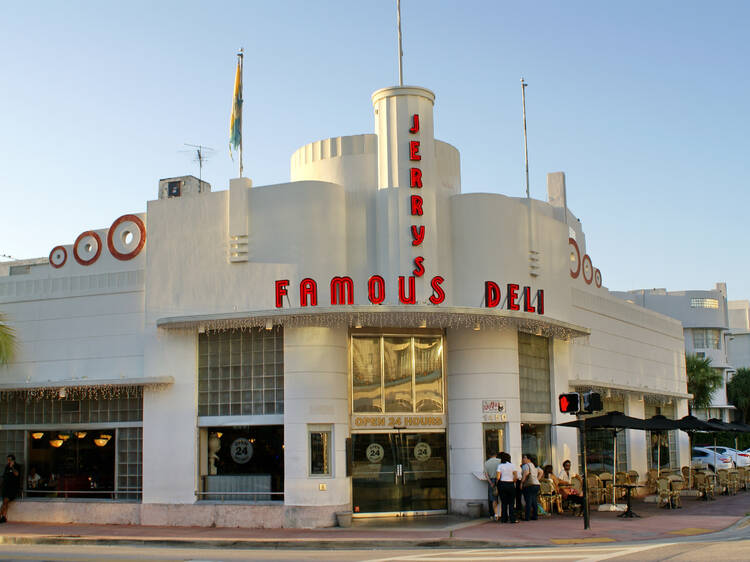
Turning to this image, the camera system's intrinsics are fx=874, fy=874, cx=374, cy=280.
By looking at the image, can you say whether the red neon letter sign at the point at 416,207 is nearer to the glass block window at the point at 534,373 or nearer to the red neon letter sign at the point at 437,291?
the red neon letter sign at the point at 437,291

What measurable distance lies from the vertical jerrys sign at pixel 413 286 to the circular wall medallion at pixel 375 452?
3792mm

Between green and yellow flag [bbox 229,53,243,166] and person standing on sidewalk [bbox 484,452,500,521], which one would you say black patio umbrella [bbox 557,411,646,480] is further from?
green and yellow flag [bbox 229,53,243,166]

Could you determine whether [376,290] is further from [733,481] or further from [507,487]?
[733,481]

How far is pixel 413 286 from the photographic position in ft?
69.5

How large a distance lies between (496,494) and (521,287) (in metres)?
5.56

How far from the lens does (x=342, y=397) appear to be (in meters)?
21.5

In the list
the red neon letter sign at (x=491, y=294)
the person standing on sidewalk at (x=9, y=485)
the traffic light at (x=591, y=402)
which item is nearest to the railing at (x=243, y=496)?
the person standing on sidewalk at (x=9, y=485)

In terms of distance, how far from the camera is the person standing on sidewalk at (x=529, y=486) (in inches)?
834

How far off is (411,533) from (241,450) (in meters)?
5.23

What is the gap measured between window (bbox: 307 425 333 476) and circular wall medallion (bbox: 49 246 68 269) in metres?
9.11

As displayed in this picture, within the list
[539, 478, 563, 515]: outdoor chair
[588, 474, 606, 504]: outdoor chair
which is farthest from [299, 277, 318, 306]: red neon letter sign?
[588, 474, 606, 504]: outdoor chair

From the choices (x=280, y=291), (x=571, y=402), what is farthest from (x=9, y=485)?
(x=571, y=402)

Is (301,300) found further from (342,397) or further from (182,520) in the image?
(182,520)

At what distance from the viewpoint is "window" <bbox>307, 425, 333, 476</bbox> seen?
69.1ft
